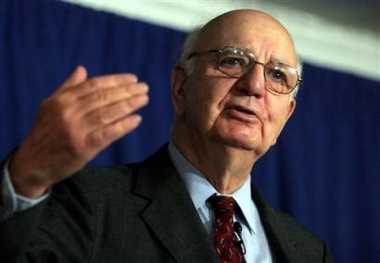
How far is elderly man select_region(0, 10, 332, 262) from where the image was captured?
99 centimetres

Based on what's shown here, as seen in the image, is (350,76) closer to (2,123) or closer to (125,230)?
(2,123)

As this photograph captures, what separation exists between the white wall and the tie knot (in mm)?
963

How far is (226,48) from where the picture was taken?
161 centimetres

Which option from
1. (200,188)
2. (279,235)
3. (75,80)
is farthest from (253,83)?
(75,80)

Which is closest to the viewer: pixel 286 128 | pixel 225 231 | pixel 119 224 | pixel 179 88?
pixel 119 224

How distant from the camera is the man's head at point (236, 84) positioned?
1.55 m

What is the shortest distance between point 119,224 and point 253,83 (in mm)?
471

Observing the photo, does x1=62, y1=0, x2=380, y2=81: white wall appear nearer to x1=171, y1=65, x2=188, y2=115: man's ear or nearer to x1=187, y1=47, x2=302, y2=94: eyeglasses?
x1=171, y1=65, x2=188, y2=115: man's ear

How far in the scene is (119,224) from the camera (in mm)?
1340

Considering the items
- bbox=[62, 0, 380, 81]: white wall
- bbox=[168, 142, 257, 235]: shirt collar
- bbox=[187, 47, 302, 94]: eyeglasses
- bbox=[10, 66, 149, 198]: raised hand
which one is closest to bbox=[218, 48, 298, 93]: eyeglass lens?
bbox=[187, 47, 302, 94]: eyeglasses

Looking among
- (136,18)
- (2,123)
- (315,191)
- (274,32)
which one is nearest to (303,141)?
(315,191)

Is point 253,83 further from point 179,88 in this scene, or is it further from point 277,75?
point 179,88

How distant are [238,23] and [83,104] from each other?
76 centimetres

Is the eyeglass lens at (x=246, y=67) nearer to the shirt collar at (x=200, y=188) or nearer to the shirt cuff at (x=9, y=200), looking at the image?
the shirt collar at (x=200, y=188)
